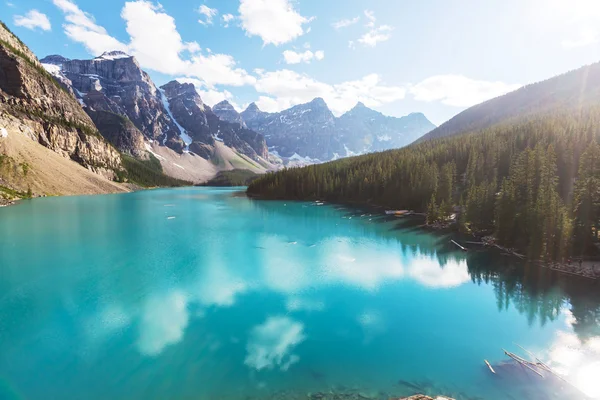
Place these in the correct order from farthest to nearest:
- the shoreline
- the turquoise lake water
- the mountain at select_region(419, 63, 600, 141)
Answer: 1. the mountain at select_region(419, 63, 600, 141)
2. the shoreline
3. the turquoise lake water

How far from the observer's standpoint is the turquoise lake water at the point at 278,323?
43.0 feet

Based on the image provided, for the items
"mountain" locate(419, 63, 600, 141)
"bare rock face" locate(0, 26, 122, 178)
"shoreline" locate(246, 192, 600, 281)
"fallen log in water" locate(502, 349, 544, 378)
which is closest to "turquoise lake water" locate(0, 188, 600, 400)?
"fallen log in water" locate(502, 349, 544, 378)

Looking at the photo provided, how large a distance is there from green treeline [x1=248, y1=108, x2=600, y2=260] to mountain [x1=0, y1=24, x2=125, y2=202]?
73.7 metres

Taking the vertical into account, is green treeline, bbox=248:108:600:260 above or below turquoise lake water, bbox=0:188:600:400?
above

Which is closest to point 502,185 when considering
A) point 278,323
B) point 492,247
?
point 492,247

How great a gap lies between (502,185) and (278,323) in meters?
44.5

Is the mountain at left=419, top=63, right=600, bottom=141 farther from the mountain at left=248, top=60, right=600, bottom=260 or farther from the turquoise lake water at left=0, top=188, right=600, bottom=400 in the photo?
the turquoise lake water at left=0, top=188, right=600, bottom=400

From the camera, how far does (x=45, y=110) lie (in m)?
133

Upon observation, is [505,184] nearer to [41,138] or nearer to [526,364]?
[526,364]

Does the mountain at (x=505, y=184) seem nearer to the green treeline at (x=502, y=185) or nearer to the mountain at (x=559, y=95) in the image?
the green treeline at (x=502, y=185)

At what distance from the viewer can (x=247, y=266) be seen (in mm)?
31578

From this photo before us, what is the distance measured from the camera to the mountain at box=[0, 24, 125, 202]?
91.4m

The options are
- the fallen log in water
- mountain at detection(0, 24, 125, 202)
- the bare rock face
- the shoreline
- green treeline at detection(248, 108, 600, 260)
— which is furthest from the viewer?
the bare rock face

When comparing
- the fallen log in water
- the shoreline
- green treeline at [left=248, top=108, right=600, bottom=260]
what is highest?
green treeline at [left=248, top=108, right=600, bottom=260]
